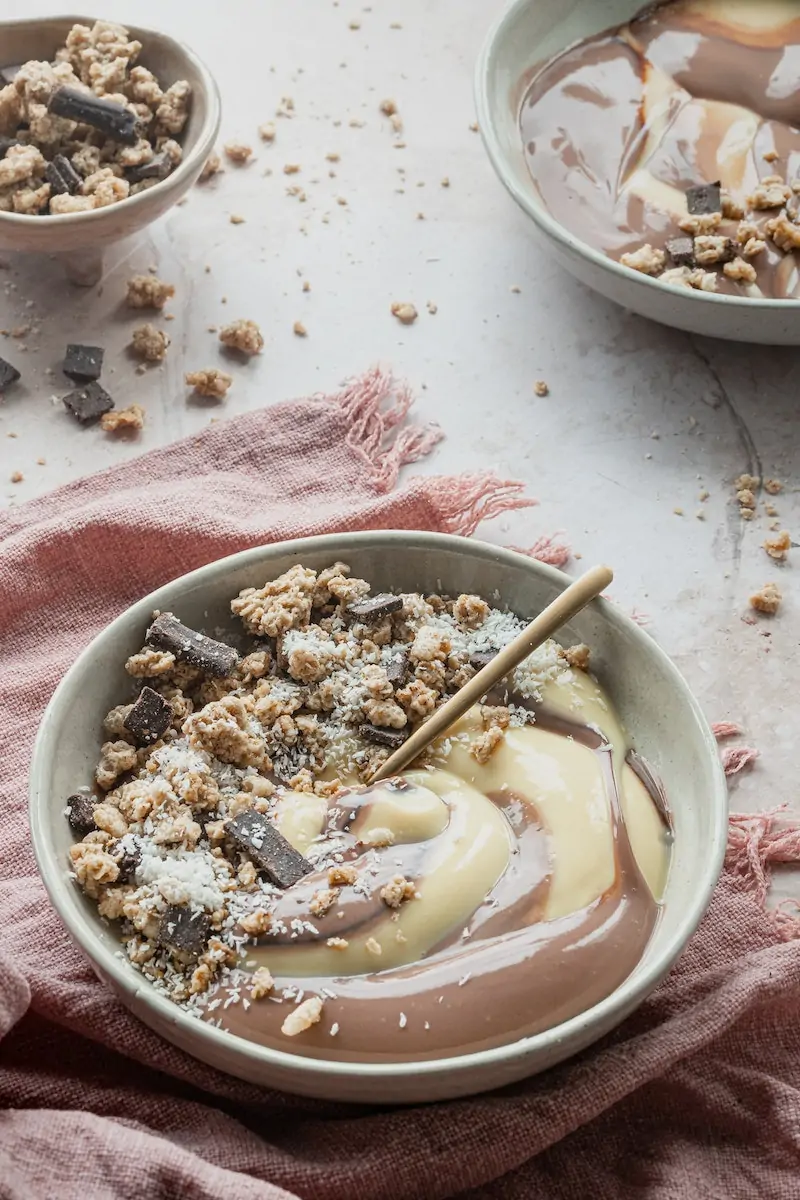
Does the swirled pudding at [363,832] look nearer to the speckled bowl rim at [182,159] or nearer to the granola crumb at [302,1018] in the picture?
the granola crumb at [302,1018]

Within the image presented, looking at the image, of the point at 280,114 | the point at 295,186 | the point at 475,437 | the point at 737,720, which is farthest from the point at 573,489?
the point at 280,114

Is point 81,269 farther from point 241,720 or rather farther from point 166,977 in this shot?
point 166,977

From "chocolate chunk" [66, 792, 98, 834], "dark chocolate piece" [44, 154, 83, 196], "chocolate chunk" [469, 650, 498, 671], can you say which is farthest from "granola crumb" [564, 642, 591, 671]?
"dark chocolate piece" [44, 154, 83, 196]

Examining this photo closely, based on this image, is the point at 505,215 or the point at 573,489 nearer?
the point at 573,489

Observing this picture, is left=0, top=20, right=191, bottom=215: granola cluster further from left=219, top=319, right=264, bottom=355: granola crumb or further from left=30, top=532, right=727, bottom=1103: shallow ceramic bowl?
left=30, top=532, right=727, bottom=1103: shallow ceramic bowl

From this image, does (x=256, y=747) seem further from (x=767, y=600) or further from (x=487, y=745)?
(x=767, y=600)

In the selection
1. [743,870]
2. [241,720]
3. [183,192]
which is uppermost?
[183,192]
